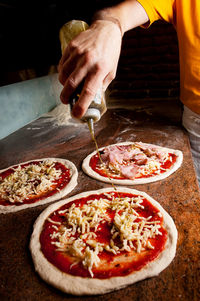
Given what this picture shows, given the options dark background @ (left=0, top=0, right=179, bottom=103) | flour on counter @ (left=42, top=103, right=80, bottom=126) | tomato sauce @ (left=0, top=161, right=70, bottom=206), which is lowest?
flour on counter @ (left=42, top=103, right=80, bottom=126)

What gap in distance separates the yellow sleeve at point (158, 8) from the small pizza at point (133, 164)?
1.42 m

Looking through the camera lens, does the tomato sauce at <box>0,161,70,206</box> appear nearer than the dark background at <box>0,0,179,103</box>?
Yes

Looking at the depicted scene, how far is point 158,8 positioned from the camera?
2.42 m

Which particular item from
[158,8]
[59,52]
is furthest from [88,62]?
[59,52]

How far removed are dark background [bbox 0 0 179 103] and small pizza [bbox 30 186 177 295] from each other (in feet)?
6.65

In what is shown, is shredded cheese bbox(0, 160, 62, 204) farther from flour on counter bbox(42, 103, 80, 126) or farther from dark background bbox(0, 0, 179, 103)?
flour on counter bbox(42, 103, 80, 126)

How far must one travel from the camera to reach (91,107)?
145cm

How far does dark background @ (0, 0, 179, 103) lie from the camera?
2.81 m

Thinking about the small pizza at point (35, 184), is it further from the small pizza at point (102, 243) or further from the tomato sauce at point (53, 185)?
the small pizza at point (102, 243)

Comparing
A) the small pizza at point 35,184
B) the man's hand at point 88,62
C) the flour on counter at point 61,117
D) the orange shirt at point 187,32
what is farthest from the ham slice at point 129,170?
the flour on counter at point 61,117

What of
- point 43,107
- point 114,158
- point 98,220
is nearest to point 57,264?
point 98,220

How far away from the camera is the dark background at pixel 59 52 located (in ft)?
9.23

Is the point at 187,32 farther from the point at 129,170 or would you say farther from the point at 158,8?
the point at 129,170

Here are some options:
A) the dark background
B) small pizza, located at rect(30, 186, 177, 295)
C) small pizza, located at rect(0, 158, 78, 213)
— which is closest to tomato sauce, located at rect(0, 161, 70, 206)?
small pizza, located at rect(0, 158, 78, 213)
